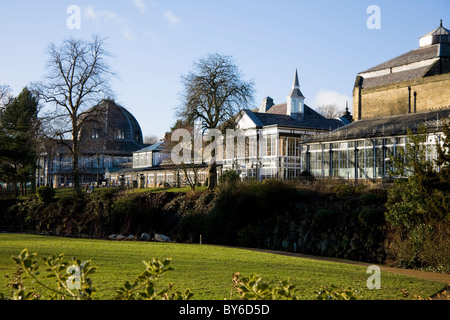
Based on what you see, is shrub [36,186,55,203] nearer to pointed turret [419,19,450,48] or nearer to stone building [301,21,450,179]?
stone building [301,21,450,179]

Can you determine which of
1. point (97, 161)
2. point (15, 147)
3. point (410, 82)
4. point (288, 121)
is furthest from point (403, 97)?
point (15, 147)

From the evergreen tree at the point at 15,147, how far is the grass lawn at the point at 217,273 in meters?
33.6

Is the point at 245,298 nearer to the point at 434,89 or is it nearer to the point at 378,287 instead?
the point at 378,287

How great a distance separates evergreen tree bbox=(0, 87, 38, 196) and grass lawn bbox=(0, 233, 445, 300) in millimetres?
33576

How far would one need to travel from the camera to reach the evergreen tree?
50.9 meters

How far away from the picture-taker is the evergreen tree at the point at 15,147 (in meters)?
50.9

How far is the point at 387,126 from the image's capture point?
36562 millimetres

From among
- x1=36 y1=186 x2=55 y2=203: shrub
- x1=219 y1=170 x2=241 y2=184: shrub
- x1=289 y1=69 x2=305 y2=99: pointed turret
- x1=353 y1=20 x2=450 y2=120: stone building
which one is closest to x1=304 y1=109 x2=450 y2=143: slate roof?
x1=353 y1=20 x2=450 y2=120: stone building

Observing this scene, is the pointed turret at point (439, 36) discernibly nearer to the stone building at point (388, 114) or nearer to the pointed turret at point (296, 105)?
the stone building at point (388, 114)

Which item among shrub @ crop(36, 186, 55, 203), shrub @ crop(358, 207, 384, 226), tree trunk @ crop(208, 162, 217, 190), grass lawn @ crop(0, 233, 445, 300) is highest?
tree trunk @ crop(208, 162, 217, 190)

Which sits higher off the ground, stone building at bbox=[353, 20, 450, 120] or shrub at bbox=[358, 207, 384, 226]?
stone building at bbox=[353, 20, 450, 120]

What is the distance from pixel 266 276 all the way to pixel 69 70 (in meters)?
33.7

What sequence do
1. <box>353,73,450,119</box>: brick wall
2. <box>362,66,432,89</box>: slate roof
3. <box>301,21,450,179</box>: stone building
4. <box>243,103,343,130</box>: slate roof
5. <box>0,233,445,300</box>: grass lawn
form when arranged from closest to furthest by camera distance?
<box>0,233,445,300</box>: grass lawn < <box>301,21,450,179</box>: stone building < <box>353,73,450,119</box>: brick wall < <box>362,66,432,89</box>: slate roof < <box>243,103,343,130</box>: slate roof

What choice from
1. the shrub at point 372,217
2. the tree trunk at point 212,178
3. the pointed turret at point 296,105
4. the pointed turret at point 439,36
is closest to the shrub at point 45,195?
the tree trunk at point 212,178
